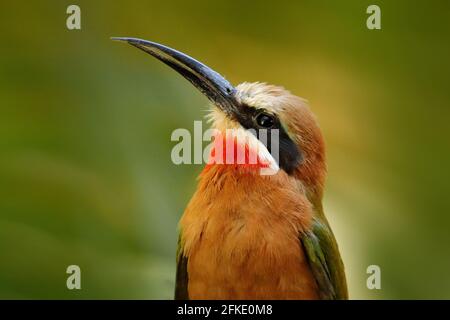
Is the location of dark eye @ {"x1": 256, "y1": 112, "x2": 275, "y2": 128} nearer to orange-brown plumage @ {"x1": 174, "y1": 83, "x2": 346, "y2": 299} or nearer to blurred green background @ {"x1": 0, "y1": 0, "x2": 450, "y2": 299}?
orange-brown plumage @ {"x1": 174, "y1": 83, "x2": 346, "y2": 299}

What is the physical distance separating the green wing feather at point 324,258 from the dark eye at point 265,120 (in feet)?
1.16

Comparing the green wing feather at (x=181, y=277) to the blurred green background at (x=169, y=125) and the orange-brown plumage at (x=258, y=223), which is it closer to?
the orange-brown plumage at (x=258, y=223)

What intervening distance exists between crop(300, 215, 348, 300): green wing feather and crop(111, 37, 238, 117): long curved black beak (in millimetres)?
486

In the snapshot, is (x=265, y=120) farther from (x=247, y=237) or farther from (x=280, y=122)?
(x=247, y=237)

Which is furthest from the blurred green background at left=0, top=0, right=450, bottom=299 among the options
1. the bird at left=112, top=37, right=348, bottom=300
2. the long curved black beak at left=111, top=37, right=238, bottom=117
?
the bird at left=112, top=37, right=348, bottom=300

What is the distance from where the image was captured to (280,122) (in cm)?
210

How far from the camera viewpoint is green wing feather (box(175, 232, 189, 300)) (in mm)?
2189

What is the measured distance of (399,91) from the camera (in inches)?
103

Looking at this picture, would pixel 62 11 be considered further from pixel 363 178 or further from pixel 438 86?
pixel 438 86

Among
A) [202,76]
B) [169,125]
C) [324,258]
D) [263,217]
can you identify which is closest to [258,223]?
[263,217]

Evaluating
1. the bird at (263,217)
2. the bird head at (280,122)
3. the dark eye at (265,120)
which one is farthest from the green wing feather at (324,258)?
the dark eye at (265,120)

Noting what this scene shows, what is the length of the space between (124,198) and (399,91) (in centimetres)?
122

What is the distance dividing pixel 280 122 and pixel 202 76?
36 centimetres
